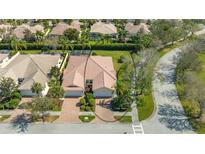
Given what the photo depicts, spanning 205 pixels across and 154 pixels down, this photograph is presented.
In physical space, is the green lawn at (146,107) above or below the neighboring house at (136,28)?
below

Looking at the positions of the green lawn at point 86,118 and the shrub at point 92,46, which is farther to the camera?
the shrub at point 92,46

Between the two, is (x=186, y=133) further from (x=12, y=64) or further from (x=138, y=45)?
(x=12, y=64)

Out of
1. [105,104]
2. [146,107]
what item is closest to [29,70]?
[105,104]

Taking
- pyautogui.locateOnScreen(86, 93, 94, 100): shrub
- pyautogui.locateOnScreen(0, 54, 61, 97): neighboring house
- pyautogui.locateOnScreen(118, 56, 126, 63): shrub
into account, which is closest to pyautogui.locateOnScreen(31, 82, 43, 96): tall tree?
pyautogui.locateOnScreen(0, 54, 61, 97): neighboring house

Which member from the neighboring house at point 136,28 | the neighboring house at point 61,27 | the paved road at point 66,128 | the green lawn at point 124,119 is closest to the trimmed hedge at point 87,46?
the neighboring house at point 61,27

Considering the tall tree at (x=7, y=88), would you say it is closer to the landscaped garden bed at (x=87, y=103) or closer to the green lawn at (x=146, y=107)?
the landscaped garden bed at (x=87, y=103)

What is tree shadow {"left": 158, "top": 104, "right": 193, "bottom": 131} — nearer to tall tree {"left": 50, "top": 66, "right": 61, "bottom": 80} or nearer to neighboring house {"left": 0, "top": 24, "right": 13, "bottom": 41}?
tall tree {"left": 50, "top": 66, "right": 61, "bottom": 80}
